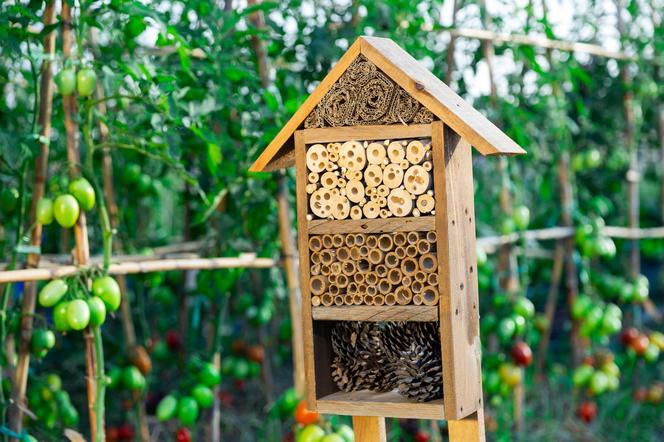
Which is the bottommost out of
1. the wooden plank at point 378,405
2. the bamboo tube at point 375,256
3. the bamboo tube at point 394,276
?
the wooden plank at point 378,405

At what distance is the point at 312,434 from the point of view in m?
2.58

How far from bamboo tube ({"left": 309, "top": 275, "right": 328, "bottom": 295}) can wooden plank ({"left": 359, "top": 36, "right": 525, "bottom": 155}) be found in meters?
0.40

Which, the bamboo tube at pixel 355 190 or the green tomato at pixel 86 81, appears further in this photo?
the green tomato at pixel 86 81

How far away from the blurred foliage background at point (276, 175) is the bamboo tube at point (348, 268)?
0.67m

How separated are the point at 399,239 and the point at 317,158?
0.77 ft

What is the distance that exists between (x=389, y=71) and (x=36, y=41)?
1.10m

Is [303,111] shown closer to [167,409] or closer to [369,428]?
[369,428]

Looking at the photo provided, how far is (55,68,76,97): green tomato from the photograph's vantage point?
2.37 meters

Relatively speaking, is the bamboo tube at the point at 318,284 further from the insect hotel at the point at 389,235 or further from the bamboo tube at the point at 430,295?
the bamboo tube at the point at 430,295

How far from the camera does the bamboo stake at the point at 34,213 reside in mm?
2475

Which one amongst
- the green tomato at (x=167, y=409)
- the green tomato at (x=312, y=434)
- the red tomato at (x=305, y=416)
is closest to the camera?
the green tomato at (x=312, y=434)

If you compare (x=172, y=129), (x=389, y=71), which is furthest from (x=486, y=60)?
(x=389, y=71)

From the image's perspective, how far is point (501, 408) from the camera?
3.89m

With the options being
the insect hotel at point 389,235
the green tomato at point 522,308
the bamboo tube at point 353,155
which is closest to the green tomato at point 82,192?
the insect hotel at point 389,235
